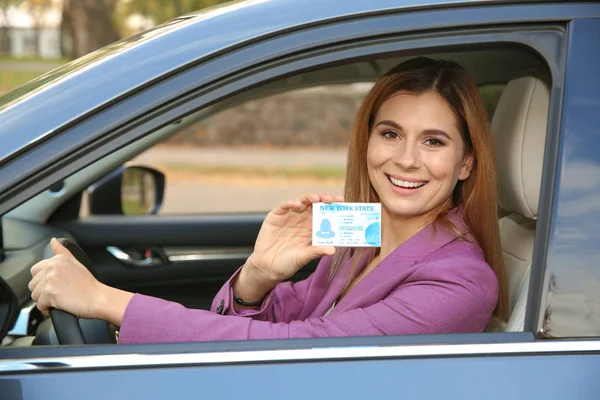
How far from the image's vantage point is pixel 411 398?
141 centimetres

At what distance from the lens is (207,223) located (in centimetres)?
365

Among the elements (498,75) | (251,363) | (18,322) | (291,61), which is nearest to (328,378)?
(251,363)

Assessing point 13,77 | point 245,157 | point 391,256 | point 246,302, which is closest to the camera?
point 391,256

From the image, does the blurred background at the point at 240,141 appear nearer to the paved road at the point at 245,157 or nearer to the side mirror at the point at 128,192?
the paved road at the point at 245,157

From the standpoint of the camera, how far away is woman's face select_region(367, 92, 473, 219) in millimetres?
1893

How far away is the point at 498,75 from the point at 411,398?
1471mm

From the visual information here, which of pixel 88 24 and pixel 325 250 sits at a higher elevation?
pixel 88 24

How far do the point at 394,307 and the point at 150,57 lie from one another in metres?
0.68

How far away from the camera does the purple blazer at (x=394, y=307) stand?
5.27ft

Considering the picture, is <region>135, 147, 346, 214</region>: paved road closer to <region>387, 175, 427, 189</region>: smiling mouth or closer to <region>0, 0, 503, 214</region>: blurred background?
<region>0, 0, 503, 214</region>: blurred background

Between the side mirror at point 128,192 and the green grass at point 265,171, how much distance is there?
847 centimetres

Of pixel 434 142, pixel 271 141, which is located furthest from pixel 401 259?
pixel 271 141

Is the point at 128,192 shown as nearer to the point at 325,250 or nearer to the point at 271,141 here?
the point at 325,250

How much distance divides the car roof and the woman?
1.20ft
